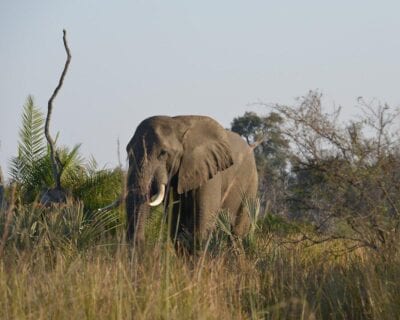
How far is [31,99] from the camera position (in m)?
18.0

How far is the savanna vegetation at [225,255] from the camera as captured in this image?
7.02 m

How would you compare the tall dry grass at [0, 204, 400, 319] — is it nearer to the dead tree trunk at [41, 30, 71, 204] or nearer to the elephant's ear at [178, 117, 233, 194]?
the dead tree trunk at [41, 30, 71, 204]

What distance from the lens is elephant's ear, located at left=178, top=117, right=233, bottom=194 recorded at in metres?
14.7

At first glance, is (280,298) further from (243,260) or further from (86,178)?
(86,178)

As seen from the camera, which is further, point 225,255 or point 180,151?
point 180,151

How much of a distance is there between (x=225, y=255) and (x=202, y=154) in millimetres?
3726

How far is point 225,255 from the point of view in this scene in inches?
453

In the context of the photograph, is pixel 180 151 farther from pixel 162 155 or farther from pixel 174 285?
pixel 174 285

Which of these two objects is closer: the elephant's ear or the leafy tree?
the elephant's ear

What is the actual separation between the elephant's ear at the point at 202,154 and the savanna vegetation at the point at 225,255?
3.30 ft

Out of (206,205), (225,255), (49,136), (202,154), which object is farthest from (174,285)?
(49,136)

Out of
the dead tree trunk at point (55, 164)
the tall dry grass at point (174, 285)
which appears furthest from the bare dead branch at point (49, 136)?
the tall dry grass at point (174, 285)

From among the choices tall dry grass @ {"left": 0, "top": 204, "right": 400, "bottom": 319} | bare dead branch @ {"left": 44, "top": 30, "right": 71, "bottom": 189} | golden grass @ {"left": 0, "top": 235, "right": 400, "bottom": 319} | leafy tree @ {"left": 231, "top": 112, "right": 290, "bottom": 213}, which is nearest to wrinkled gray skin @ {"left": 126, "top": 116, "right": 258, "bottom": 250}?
bare dead branch @ {"left": 44, "top": 30, "right": 71, "bottom": 189}

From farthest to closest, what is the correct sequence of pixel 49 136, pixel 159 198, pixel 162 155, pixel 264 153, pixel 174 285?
pixel 264 153 → pixel 49 136 → pixel 162 155 → pixel 159 198 → pixel 174 285
